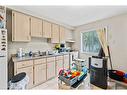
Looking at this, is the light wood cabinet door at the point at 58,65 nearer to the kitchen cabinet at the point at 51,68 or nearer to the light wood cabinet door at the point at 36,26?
the kitchen cabinet at the point at 51,68

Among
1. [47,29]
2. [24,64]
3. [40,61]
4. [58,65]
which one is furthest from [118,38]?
[24,64]

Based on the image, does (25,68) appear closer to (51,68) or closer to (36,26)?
(51,68)

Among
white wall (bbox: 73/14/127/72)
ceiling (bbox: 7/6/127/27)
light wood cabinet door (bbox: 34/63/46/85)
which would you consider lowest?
light wood cabinet door (bbox: 34/63/46/85)

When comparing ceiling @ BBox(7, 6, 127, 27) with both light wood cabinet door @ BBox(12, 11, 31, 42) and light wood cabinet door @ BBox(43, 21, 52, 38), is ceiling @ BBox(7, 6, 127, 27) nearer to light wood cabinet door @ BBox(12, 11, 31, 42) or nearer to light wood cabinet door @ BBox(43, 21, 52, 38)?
light wood cabinet door @ BBox(12, 11, 31, 42)

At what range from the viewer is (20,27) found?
9.18 feet

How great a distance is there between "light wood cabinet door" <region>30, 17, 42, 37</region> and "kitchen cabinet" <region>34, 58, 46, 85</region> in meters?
0.83

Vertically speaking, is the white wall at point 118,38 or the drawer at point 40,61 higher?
the white wall at point 118,38

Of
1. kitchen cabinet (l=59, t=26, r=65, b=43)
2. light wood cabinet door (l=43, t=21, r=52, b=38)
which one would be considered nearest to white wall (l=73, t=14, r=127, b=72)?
kitchen cabinet (l=59, t=26, r=65, b=43)

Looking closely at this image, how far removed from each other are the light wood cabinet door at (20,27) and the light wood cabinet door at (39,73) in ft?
2.86

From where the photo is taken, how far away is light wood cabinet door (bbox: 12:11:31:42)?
8.73 feet

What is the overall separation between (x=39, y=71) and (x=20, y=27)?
1.32 meters

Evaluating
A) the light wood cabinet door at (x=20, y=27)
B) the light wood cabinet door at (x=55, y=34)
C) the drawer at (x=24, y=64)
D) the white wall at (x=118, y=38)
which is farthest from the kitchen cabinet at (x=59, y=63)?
the white wall at (x=118, y=38)

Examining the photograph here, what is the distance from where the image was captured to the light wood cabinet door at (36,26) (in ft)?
10.3
